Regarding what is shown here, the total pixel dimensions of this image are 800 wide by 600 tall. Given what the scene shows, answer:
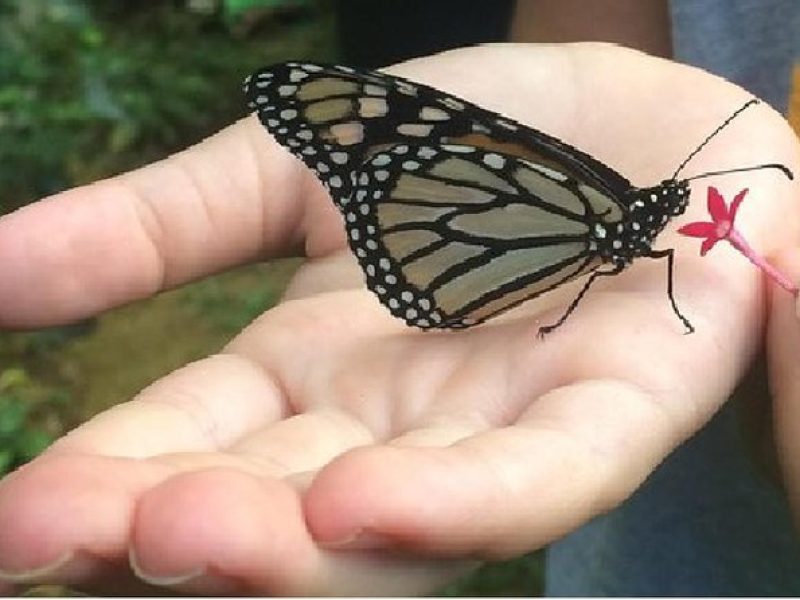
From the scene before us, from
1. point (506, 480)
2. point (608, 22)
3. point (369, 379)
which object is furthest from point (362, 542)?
point (608, 22)

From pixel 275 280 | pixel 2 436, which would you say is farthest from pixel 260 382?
pixel 275 280

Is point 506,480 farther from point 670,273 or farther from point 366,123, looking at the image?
point 366,123

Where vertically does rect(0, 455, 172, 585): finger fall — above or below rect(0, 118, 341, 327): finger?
above

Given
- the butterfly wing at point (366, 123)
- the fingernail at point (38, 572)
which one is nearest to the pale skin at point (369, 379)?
the fingernail at point (38, 572)

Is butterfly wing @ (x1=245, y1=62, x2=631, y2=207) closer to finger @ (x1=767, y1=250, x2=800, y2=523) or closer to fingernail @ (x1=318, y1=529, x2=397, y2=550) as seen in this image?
finger @ (x1=767, y1=250, x2=800, y2=523)

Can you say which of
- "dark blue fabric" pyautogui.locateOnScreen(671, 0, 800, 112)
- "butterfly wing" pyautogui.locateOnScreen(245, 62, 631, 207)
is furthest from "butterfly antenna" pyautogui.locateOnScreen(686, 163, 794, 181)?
"dark blue fabric" pyautogui.locateOnScreen(671, 0, 800, 112)

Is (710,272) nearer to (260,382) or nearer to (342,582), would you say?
(260,382)
